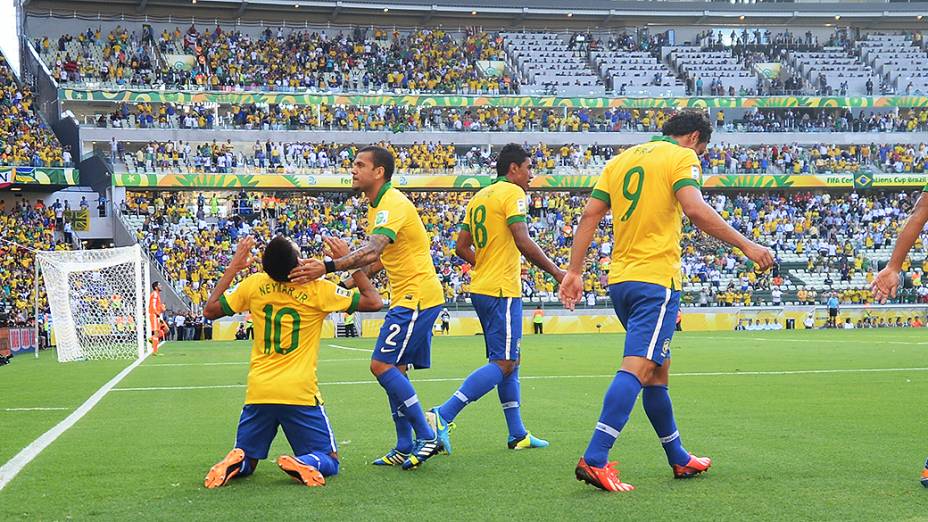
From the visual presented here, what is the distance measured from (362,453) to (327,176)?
1767 inches


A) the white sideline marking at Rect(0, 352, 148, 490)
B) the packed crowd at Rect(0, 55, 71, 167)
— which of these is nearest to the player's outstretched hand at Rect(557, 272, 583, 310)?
the white sideline marking at Rect(0, 352, 148, 490)

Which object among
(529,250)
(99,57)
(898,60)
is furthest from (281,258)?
(898,60)

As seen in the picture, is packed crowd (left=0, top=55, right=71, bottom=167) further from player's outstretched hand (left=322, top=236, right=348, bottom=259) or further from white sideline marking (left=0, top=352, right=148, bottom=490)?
player's outstretched hand (left=322, top=236, right=348, bottom=259)

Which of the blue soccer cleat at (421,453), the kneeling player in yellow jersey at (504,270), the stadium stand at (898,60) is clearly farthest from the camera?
the stadium stand at (898,60)

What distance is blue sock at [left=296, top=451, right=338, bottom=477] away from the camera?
22.4 ft

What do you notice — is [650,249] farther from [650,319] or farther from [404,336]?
[404,336]

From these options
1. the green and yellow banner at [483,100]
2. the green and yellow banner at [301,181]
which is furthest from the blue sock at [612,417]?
the green and yellow banner at [483,100]

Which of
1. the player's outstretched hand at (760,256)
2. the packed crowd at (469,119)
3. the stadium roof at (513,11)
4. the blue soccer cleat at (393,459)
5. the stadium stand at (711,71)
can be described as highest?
the stadium roof at (513,11)

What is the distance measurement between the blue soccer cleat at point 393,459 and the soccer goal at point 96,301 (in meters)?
19.5

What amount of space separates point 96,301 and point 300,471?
24770 mm

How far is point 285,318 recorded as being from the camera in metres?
7.02

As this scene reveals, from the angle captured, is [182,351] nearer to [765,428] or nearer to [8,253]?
[8,253]

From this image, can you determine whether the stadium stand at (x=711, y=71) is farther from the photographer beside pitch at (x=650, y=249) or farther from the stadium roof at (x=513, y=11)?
the photographer beside pitch at (x=650, y=249)

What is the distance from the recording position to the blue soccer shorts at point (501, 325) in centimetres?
838
